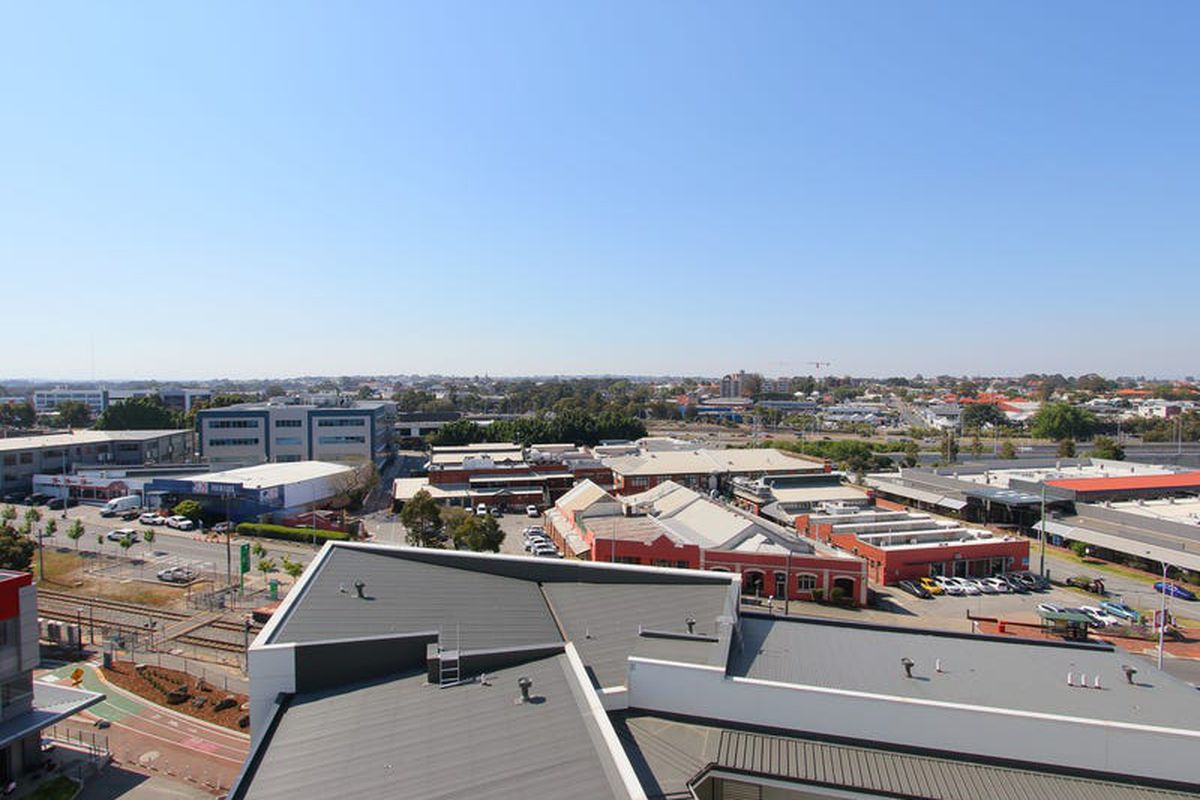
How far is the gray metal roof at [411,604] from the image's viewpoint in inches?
495

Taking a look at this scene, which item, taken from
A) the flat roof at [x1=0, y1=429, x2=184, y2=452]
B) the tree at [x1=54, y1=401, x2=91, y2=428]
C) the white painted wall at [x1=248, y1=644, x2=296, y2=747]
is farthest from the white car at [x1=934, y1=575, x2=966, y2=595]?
the tree at [x1=54, y1=401, x2=91, y2=428]

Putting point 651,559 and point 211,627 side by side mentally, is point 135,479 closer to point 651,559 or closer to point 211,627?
point 211,627

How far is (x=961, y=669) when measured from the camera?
12719 millimetres

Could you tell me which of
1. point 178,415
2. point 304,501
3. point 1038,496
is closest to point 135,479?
point 304,501

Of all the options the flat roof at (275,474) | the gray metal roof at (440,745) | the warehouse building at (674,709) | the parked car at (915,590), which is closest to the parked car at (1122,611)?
the parked car at (915,590)

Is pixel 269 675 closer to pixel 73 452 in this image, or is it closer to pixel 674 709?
pixel 674 709

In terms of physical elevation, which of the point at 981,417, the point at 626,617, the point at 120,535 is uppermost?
the point at 626,617

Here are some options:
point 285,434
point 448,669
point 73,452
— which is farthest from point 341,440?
point 448,669

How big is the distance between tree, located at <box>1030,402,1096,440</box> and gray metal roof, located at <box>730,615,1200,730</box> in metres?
87.4

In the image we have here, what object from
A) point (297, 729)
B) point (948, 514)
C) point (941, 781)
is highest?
point (297, 729)

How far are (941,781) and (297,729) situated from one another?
957 centimetres

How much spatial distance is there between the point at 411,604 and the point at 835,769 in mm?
8459

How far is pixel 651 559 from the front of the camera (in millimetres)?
28375

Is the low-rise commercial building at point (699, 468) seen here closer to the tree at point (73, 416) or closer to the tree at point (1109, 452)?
the tree at point (1109, 452)
